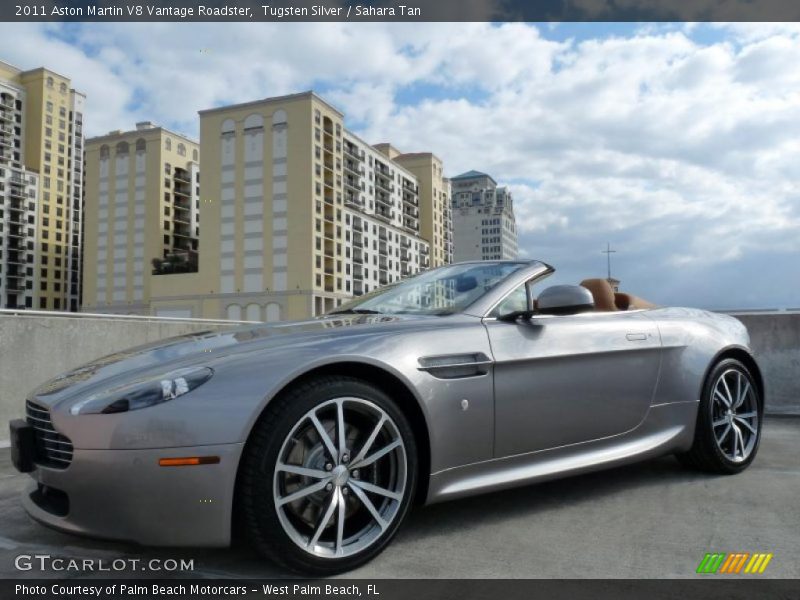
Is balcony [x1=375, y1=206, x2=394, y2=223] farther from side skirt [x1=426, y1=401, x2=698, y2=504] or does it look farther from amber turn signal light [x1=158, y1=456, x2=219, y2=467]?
amber turn signal light [x1=158, y1=456, x2=219, y2=467]

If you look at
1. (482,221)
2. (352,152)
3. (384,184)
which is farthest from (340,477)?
(482,221)

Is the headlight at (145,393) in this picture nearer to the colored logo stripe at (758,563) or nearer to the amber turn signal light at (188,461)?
the amber turn signal light at (188,461)

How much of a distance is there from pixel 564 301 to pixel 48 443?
227 cm

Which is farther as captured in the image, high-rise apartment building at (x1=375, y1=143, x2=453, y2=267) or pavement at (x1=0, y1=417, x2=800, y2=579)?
high-rise apartment building at (x1=375, y1=143, x2=453, y2=267)

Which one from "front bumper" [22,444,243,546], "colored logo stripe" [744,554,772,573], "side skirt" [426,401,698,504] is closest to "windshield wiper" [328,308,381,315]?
"side skirt" [426,401,698,504]

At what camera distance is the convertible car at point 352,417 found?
222 centimetres

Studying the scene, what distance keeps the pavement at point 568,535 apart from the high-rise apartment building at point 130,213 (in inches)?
3155

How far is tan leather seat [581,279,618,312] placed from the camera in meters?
3.87

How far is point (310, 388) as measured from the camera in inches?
95.7

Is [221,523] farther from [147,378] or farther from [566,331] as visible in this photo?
[566,331]

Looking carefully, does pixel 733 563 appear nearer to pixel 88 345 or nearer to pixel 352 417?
pixel 352 417

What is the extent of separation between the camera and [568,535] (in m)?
2.83

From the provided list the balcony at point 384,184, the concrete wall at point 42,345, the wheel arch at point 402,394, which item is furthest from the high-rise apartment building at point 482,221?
the wheel arch at point 402,394

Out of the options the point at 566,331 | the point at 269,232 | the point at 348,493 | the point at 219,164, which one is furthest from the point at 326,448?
the point at 219,164
